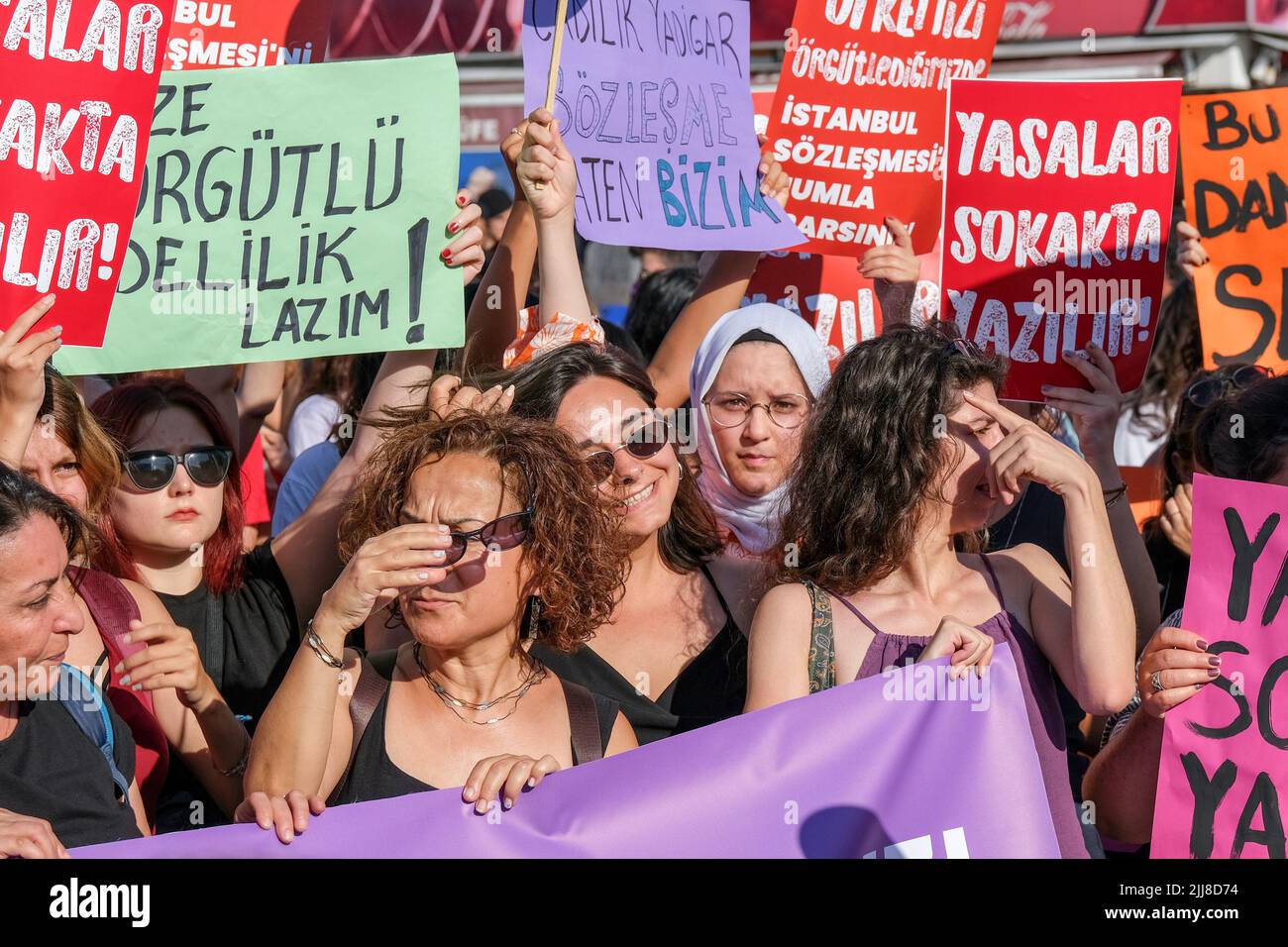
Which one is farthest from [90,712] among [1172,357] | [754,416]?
[1172,357]

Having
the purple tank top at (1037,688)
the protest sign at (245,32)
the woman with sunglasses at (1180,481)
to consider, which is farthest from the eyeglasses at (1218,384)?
the protest sign at (245,32)

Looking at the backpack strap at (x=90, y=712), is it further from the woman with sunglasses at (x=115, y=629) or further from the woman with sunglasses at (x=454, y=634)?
the woman with sunglasses at (x=454, y=634)

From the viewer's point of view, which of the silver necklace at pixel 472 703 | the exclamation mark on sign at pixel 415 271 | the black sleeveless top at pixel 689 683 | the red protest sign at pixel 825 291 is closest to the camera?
the silver necklace at pixel 472 703

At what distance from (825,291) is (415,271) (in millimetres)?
1846

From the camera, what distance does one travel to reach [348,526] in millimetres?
3020

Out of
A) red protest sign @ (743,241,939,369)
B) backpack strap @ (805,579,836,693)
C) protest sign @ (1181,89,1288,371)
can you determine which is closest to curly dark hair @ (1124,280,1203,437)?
protest sign @ (1181,89,1288,371)

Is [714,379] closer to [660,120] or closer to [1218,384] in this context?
[660,120]

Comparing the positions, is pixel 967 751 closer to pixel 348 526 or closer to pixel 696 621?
pixel 696 621

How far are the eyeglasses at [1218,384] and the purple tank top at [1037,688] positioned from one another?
1.31 m

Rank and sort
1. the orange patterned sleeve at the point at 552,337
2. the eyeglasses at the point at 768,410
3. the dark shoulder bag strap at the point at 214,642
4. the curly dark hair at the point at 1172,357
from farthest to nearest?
1. the curly dark hair at the point at 1172,357
2. the eyeglasses at the point at 768,410
3. the orange patterned sleeve at the point at 552,337
4. the dark shoulder bag strap at the point at 214,642

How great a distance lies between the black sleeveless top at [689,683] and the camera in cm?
319

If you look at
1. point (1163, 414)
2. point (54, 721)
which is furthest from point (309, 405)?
point (1163, 414)

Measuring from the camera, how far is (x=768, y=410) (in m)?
3.84
